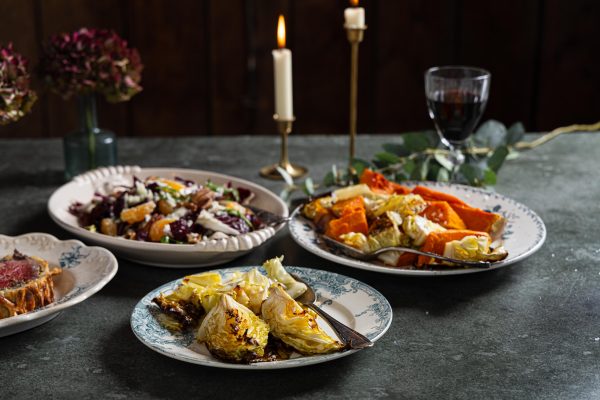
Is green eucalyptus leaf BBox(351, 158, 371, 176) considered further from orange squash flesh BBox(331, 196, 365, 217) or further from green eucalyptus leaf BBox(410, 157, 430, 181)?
orange squash flesh BBox(331, 196, 365, 217)

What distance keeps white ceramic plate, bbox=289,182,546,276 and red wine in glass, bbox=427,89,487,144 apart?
124mm

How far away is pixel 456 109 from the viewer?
70.7 inches

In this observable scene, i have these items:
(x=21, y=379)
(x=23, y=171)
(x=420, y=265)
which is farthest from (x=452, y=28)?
(x=21, y=379)

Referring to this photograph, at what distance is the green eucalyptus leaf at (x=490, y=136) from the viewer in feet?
7.24

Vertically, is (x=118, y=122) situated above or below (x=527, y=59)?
below

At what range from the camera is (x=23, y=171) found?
215 cm

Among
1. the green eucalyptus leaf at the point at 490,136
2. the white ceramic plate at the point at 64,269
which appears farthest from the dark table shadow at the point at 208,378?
the green eucalyptus leaf at the point at 490,136

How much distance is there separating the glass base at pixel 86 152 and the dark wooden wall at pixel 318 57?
5.50 feet

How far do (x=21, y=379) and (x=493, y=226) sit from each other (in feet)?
2.80

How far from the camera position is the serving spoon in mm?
1127

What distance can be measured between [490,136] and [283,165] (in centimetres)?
56

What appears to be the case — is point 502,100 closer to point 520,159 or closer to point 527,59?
point 527,59

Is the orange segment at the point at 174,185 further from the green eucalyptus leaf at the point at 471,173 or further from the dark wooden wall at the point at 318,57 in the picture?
the dark wooden wall at the point at 318,57

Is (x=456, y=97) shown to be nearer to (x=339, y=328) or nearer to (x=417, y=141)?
(x=417, y=141)
